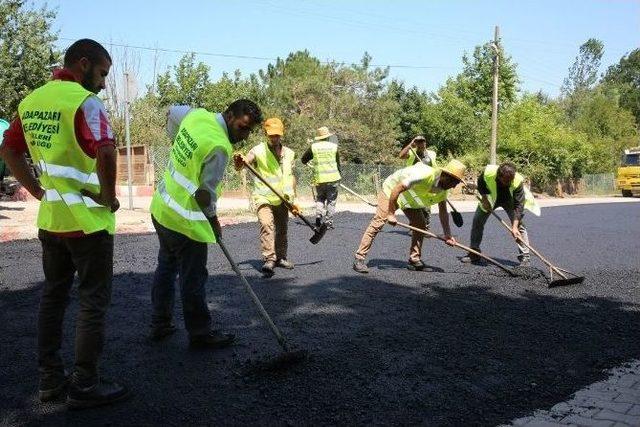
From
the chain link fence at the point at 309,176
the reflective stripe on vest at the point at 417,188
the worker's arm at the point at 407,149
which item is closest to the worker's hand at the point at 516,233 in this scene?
the reflective stripe on vest at the point at 417,188

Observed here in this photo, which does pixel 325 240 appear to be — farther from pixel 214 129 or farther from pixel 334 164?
pixel 214 129

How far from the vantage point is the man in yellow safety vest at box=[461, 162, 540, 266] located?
6.74 m

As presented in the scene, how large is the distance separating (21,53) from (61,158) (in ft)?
46.0

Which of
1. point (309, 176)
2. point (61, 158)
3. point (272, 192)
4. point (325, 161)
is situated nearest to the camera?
point (61, 158)

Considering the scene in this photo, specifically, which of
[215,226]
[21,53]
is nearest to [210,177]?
[215,226]

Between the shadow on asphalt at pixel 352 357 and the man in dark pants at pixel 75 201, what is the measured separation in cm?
19

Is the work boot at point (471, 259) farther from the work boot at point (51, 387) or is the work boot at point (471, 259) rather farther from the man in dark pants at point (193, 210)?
the work boot at point (51, 387)

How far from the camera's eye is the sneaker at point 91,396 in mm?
2785

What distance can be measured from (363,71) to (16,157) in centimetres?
2262

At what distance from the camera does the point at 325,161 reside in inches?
361

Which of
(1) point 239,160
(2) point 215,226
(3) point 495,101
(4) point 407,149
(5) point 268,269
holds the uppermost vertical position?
(3) point 495,101

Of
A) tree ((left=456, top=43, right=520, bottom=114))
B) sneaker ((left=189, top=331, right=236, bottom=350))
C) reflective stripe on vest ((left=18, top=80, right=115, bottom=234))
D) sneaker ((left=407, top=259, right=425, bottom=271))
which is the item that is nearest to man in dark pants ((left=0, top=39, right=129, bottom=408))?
reflective stripe on vest ((left=18, top=80, right=115, bottom=234))

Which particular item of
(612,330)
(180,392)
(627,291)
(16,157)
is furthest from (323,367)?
(627,291)

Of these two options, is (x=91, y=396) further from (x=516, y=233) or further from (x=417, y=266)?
(x=516, y=233)
